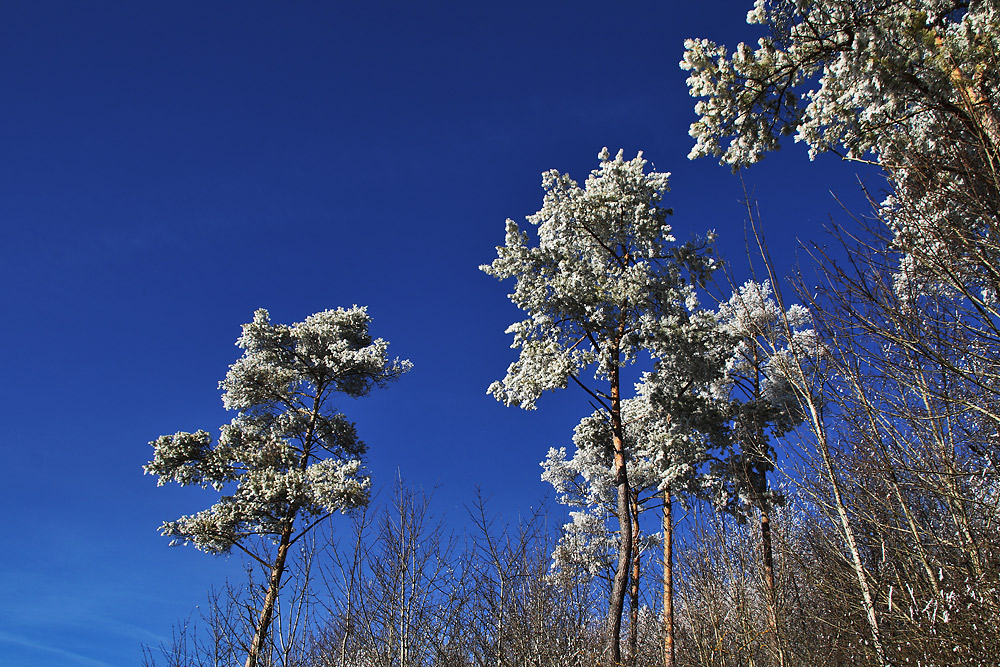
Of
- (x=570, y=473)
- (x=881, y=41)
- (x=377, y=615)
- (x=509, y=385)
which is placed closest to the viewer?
(x=881, y=41)

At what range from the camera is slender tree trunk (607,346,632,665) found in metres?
→ 9.36

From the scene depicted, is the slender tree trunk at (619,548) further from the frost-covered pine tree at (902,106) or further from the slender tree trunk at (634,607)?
the frost-covered pine tree at (902,106)

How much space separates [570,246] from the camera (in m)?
13.0

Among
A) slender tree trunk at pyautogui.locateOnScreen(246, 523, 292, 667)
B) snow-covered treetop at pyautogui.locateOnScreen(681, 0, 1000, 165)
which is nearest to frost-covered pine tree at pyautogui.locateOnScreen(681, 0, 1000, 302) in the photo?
snow-covered treetop at pyautogui.locateOnScreen(681, 0, 1000, 165)

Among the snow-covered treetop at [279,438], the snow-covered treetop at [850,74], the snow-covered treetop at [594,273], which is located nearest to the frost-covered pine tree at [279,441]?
the snow-covered treetop at [279,438]

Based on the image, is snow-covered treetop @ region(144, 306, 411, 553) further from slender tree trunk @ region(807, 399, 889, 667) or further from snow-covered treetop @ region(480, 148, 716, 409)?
slender tree trunk @ region(807, 399, 889, 667)

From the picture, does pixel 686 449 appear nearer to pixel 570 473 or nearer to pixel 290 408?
pixel 570 473

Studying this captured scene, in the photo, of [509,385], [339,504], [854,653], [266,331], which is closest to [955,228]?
[854,653]

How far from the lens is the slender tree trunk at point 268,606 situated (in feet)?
24.2

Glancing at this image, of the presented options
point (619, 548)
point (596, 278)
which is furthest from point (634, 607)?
point (596, 278)

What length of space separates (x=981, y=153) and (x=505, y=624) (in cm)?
783

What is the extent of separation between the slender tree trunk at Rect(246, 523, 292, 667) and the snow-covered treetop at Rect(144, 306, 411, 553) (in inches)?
13.3

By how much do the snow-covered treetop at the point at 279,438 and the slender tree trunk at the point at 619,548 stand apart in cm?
581

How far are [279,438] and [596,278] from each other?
893 cm
